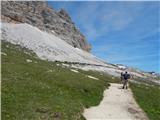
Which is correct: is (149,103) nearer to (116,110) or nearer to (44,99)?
(116,110)

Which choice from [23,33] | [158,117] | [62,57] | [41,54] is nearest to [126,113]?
[158,117]

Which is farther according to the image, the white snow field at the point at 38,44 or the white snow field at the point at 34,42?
the white snow field at the point at 34,42

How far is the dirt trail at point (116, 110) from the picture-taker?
33.2 m

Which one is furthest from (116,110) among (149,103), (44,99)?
(149,103)

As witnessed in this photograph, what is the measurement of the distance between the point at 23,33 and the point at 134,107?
3733 inches

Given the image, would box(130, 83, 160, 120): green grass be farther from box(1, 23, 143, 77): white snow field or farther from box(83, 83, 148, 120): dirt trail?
box(1, 23, 143, 77): white snow field

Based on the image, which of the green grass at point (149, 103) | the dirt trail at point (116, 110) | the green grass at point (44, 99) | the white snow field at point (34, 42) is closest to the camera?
the green grass at point (44, 99)

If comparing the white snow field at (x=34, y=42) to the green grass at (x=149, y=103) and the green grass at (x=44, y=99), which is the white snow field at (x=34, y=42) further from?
the green grass at (x=44, y=99)

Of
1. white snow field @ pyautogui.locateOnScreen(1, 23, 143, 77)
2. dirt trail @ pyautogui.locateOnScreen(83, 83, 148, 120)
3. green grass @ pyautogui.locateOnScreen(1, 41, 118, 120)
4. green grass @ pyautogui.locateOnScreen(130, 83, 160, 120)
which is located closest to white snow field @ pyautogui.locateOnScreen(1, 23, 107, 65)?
white snow field @ pyautogui.locateOnScreen(1, 23, 143, 77)

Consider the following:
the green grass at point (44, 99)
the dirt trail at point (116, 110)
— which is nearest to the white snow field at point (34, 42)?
the green grass at point (44, 99)

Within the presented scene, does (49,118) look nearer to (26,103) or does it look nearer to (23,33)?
(26,103)

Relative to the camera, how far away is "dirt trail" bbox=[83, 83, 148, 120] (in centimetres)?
3316

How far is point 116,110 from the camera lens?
36.4 metres

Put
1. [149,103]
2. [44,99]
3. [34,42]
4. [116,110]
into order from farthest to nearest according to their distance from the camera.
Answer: [34,42] → [149,103] → [116,110] → [44,99]
